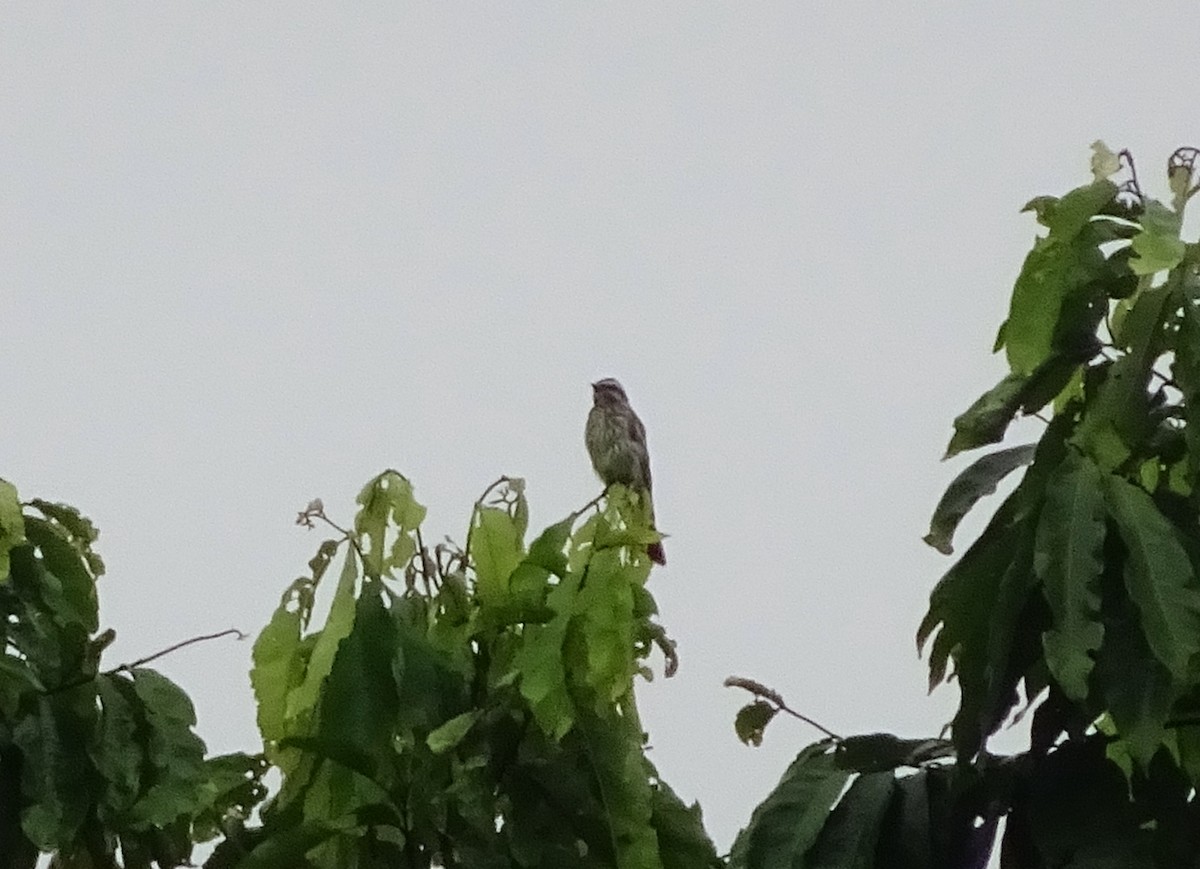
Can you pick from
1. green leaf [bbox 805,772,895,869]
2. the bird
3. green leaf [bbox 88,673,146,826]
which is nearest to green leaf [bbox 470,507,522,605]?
green leaf [bbox 805,772,895,869]

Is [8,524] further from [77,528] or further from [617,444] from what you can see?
[617,444]

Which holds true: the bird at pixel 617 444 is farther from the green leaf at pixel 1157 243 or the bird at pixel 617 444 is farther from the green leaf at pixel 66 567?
the green leaf at pixel 1157 243

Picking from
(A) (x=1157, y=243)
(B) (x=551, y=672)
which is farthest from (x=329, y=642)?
(A) (x=1157, y=243)

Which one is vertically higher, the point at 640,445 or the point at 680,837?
the point at 640,445

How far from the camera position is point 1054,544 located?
2.45 meters

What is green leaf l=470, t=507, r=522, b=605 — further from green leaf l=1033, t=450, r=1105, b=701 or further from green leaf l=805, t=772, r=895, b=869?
green leaf l=1033, t=450, r=1105, b=701

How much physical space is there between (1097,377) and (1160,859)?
736 mm

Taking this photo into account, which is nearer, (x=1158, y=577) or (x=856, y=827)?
(x=1158, y=577)

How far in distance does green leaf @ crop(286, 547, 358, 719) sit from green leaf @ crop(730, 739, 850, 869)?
2.34 feet

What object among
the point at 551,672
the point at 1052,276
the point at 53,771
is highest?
the point at 1052,276

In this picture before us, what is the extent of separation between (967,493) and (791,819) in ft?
1.96

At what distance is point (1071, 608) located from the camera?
7.91ft

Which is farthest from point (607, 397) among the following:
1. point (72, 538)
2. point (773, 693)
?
point (773, 693)

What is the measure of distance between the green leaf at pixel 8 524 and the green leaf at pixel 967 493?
1575mm
